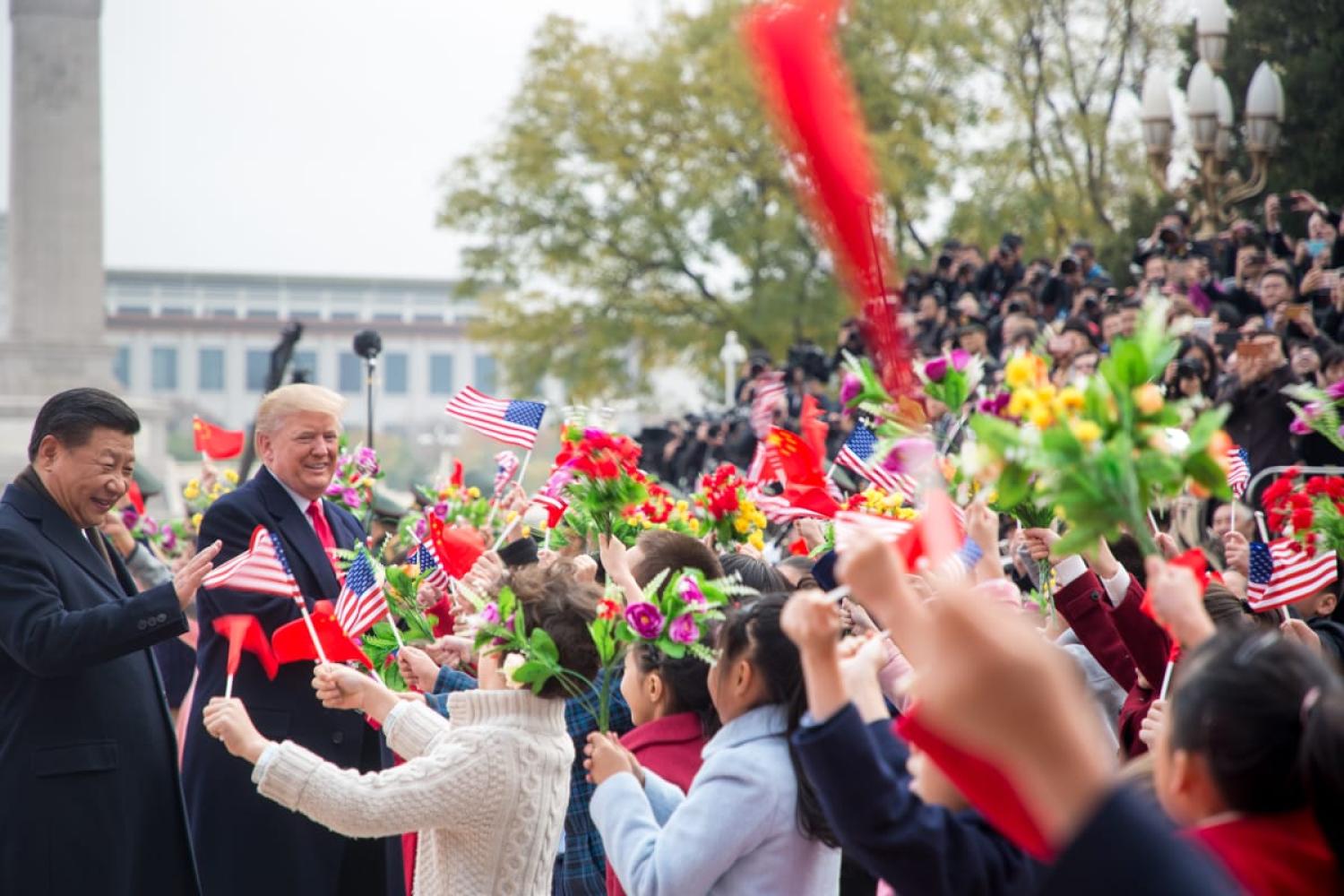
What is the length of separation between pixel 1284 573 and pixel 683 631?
79.5 inches

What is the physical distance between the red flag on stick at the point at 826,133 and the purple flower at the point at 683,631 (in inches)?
36.3

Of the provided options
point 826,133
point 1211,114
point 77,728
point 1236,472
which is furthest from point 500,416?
point 1211,114

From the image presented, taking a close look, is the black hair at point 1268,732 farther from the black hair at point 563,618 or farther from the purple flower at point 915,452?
the black hair at point 563,618

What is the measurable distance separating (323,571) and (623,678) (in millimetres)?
1886

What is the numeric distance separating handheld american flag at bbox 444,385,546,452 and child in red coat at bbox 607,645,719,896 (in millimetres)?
2603

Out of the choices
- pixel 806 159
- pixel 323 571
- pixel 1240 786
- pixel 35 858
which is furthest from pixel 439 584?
pixel 1240 786

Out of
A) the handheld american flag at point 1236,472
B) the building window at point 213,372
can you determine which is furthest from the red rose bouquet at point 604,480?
the building window at point 213,372

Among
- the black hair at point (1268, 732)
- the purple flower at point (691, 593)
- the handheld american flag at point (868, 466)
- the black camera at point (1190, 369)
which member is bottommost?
the purple flower at point (691, 593)

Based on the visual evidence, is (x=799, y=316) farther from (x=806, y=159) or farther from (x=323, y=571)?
(x=806, y=159)

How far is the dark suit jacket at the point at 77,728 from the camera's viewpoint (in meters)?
4.47

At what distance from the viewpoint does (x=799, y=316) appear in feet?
90.5

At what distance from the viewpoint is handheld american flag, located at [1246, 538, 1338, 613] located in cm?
464

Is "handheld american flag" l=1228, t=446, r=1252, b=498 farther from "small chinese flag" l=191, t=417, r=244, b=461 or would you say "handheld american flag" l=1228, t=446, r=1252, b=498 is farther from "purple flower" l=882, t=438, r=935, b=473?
"small chinese flag" l=191, t=417, r=244, b=461

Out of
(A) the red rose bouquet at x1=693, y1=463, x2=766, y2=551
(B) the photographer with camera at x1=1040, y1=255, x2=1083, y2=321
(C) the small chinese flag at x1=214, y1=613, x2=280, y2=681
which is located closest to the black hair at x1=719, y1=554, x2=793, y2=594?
(A) the red rose bouquet at x1=693, y1=463, x2=766, y2=551
